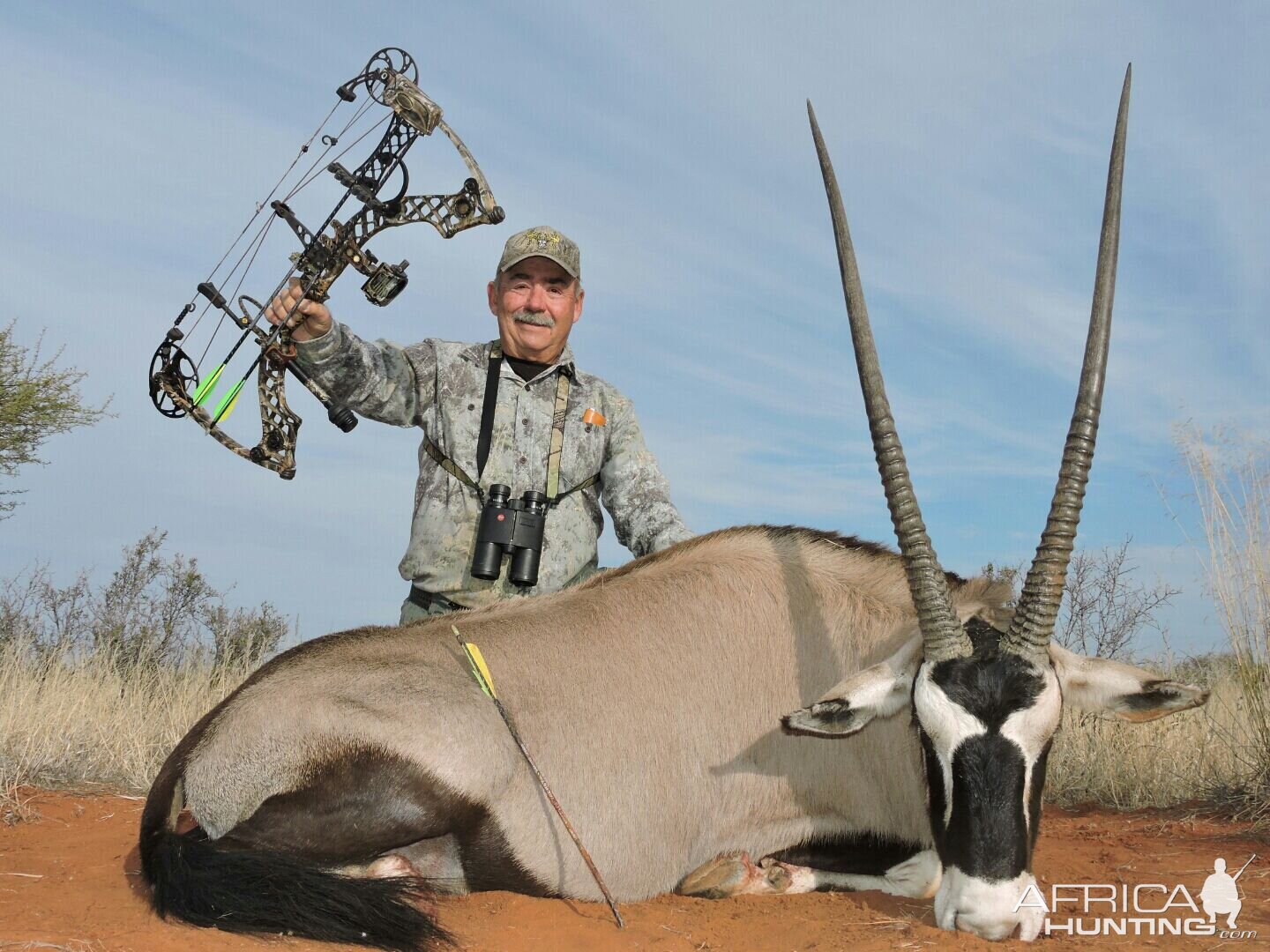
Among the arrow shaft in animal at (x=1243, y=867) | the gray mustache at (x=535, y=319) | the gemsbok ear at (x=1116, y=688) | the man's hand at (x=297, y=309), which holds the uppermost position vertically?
the gray mustache at (x=535, y=319)

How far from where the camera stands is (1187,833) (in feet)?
20.5

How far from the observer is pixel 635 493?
22.4 feet

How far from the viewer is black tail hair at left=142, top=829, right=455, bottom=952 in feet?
12.8

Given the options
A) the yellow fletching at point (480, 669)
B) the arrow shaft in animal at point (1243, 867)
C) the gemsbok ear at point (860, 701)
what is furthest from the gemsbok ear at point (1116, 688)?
the yellow fletching at point (480, 669)

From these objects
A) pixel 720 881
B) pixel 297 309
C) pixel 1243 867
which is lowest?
pixel 720 881

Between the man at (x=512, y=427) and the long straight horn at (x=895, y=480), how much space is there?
2273 millimetres

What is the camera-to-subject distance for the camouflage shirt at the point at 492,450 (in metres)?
6.38

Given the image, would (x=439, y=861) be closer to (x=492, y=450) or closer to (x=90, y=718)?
(x=492, y=450)

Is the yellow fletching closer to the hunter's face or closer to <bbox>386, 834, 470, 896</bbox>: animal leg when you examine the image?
<bbox>386, 834, 470, 896</bbox>: animal leg

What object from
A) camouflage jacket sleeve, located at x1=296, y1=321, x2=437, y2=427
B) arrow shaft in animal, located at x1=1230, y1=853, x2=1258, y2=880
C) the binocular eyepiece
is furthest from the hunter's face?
arrow shaft in animal, located at x1=1230, y1=853, x2=1258, y2=880

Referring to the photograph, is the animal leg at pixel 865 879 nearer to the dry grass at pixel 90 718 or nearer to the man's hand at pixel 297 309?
the man's hand at pixel 297 309

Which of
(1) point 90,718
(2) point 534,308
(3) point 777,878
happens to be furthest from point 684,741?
(1) point 90,718

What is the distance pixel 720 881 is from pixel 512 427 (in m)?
2.98

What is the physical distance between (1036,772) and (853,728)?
716mm
